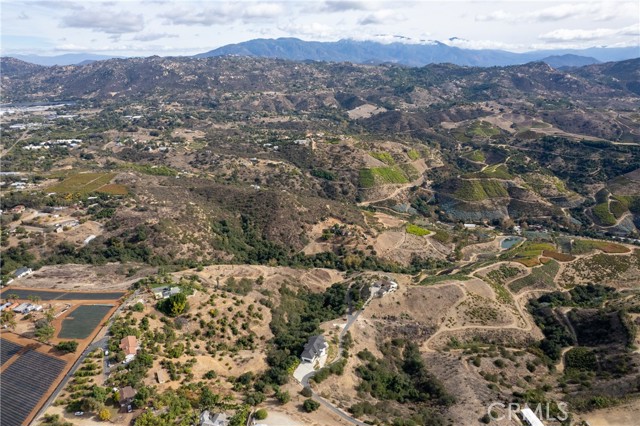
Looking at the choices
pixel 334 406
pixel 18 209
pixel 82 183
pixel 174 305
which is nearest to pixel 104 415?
pixel 174 305

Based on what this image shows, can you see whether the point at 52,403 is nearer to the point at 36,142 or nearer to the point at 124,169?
the point at 124,169

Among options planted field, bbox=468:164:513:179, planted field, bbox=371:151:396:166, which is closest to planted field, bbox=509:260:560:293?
planted field, bbox=468:164:513:179

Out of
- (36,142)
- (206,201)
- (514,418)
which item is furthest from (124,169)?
(514,418)

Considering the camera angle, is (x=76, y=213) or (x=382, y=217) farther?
(x=382, y=217)

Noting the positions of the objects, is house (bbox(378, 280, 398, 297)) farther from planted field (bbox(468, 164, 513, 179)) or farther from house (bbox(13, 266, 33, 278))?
planted field (bbox(468, 164, 513, 179))

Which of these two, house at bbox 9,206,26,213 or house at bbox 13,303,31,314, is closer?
house at bbox 13,303,31,314

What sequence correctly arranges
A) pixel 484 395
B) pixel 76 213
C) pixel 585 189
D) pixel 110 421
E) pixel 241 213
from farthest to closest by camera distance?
pixel 585 189
pixel 241 213
pixel 76 213
pixel 484 395
pixel 110 421

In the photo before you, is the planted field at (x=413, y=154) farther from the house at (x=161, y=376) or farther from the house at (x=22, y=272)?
the house at (x=161, y=376)
